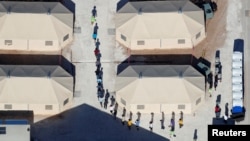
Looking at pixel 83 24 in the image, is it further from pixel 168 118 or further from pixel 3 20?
pixel 168 118

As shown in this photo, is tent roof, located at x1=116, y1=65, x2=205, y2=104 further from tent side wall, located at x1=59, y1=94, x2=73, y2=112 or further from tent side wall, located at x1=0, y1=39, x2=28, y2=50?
tent side wall, located at x1=0, y1=39, x2=28, y2=50

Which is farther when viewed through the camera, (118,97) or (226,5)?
(226,5)

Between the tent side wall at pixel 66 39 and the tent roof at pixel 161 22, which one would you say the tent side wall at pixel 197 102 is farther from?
the tent side wall at pixel 66 39

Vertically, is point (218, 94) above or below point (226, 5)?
below

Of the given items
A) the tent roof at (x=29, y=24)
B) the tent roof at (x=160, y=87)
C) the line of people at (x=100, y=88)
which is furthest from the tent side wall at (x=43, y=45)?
the tent roof at (x=160, y=87)

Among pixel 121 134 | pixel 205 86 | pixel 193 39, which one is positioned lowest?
pixel 121 134

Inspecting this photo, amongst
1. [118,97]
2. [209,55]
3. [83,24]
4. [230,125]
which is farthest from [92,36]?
[230,125]

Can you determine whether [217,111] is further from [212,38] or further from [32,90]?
[32,90]
